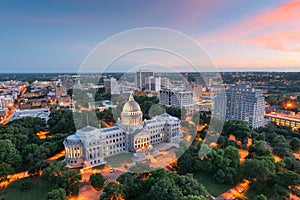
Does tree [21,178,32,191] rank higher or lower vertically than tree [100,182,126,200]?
lower

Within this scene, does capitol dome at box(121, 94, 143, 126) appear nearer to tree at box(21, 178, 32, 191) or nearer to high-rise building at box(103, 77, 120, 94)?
tree at box(21, 178, 32, 191)

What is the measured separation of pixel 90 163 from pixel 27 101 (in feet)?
148

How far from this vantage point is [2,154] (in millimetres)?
20547

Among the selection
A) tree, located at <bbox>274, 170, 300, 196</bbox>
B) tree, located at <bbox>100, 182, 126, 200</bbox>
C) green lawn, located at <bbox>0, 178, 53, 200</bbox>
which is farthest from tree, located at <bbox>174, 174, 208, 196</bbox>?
green lawn, located at <bbox>0, 178, 53, 200</bbox>

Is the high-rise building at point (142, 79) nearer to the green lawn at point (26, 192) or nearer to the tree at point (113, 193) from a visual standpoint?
the green lawn at point (26, 192)

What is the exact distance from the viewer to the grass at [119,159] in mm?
22841

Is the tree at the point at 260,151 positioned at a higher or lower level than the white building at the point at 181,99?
lower

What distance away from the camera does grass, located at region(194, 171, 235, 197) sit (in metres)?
18.0

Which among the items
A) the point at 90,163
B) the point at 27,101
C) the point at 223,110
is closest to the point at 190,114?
the point at 223,110

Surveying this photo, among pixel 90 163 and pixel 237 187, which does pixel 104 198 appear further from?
pixel 237 187

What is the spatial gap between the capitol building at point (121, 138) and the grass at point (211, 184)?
712 cm

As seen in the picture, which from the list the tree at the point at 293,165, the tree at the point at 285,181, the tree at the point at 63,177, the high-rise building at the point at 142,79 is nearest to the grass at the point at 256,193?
the tree at the point at 285,181

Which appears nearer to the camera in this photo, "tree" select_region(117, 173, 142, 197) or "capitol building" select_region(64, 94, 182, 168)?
"tree" select_region(117, 173, 142, 197)

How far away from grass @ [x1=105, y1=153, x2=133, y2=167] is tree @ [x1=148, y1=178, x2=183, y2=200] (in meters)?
8.41
